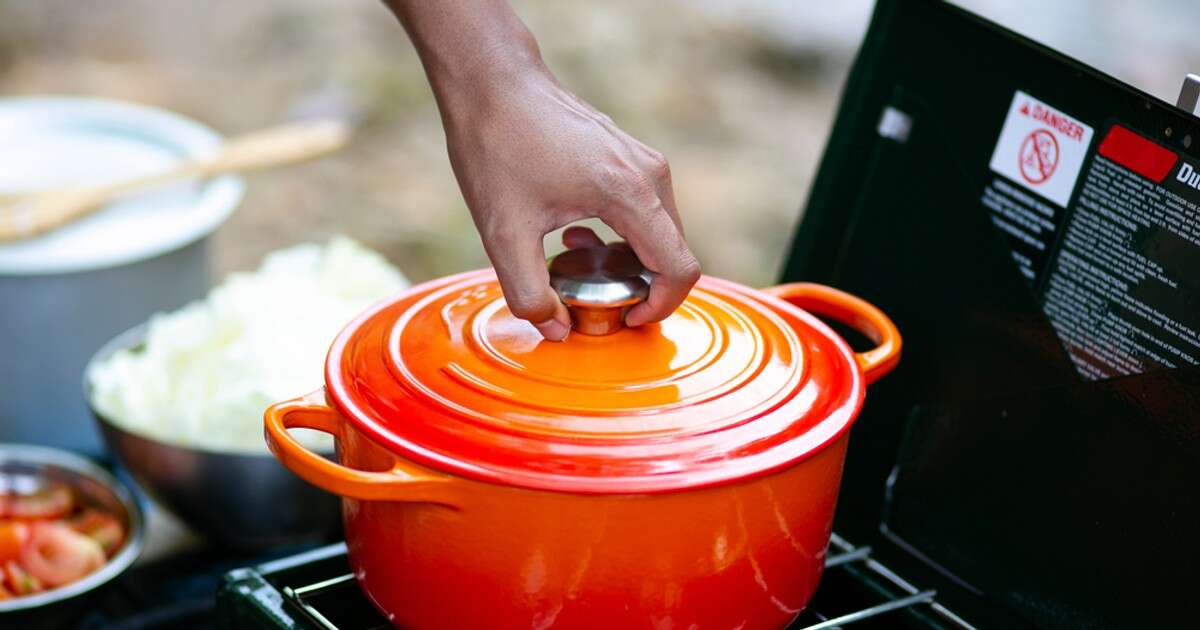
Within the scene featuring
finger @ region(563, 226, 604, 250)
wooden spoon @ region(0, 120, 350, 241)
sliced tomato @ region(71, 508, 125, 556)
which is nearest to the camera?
finger @ region(563, 226, 604, 250)

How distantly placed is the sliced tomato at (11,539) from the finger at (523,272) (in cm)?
96

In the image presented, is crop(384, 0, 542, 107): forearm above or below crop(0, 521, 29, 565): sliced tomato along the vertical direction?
above

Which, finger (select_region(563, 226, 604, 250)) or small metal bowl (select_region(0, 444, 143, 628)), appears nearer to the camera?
finger (select_region(563, 226, 604, 250))

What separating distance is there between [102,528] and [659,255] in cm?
105

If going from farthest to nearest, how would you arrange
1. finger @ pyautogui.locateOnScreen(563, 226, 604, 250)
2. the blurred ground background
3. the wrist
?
the blurred ground background, finger @ pyautogui.locateOnScreen(563, 226, 604, 250), the wrist

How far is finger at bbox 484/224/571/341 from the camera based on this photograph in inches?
38.9

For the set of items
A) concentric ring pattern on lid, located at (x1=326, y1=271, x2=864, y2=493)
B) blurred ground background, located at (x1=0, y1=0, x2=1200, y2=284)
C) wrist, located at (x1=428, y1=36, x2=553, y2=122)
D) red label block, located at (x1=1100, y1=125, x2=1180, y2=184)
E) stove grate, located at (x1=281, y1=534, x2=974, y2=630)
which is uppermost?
red label block, located at (x1=1100, y1=125, x2=1180, y2=184)

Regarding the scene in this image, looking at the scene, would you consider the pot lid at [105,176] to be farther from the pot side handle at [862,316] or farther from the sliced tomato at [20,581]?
the pot side handle at [862,316]

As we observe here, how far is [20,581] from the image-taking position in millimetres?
1571

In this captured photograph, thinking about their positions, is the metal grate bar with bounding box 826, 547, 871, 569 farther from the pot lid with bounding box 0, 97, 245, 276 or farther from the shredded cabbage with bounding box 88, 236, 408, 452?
the pot lid with bounding box 0, 97, 245, 276

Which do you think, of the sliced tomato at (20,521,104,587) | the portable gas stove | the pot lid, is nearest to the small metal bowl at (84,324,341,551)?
the sliced tomato at (20,521,104,587)

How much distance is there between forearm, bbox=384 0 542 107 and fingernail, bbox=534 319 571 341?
7.8 inches

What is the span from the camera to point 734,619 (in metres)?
1.00

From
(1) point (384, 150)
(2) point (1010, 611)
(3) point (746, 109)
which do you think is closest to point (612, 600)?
(2) point (1010, 611)
